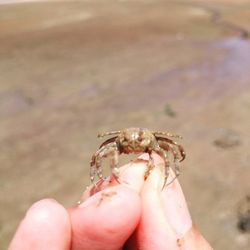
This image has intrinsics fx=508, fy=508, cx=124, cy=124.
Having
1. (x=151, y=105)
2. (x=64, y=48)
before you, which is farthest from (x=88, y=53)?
(x=151, y=105)

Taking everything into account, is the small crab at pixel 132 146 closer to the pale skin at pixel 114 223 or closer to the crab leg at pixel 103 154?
the crab leg at pixel 103 154

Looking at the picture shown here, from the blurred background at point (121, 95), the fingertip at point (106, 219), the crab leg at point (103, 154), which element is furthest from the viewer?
the blurred background at point (121, 95)

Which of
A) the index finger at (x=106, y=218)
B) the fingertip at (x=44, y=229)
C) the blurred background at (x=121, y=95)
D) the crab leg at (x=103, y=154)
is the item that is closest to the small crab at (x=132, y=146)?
the crab leg at (x=103, y=154)

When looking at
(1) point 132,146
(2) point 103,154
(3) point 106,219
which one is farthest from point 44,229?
(1) point 132,146

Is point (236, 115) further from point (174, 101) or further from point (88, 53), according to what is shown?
point (88, 53)

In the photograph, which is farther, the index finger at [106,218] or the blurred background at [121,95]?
the blurred background at [121,95]

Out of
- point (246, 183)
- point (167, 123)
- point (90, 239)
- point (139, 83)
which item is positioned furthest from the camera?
point (139, 83)
